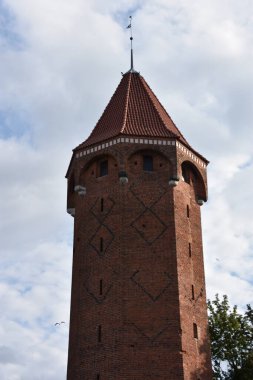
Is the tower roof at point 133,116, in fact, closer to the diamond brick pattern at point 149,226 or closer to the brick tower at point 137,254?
the brick tower at point 137,254

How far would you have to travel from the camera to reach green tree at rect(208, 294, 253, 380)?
2645 centimetres

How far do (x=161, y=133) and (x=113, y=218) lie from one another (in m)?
4.10

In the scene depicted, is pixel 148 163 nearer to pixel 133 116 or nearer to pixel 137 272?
pixel 133 116

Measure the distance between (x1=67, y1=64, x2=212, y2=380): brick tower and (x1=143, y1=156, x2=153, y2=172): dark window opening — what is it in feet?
0.20

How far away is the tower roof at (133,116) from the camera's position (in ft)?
85.5

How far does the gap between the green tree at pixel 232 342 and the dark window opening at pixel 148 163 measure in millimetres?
6927

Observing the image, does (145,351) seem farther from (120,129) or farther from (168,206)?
(120,129)

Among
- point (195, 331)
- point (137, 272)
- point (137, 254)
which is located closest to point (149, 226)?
point (137, 254)

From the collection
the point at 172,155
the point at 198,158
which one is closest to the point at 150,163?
the point at 172,155

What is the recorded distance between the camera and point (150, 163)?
2552cm

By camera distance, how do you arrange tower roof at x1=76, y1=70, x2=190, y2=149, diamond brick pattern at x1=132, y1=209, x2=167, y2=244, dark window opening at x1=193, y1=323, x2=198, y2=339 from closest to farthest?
dark window opening at x1=193, y1=323, x2=198, y2=339 < diamond brick pattern at x1=132, y1=209, x2=167, y2=244 < tower roof at x1=76, y1=70, x2=190, y2=149

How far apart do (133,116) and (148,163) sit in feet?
8.58

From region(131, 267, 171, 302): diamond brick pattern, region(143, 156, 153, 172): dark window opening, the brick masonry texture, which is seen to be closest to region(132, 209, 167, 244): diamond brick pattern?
the brick masonry texture

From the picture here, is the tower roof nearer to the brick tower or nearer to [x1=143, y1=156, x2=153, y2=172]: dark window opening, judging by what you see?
the brick tower
